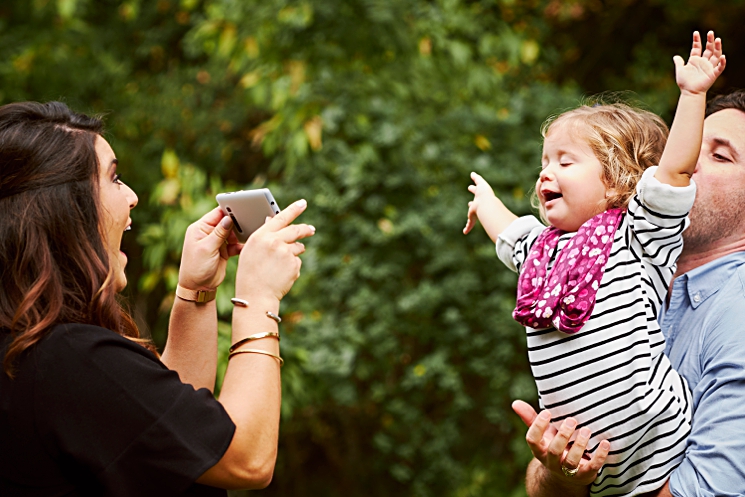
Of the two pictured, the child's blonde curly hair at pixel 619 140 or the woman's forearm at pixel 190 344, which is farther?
the woman's forearm at pixel 190 344

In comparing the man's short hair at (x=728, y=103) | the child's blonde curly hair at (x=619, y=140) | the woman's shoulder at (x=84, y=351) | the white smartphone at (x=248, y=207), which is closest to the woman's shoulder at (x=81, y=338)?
the woman's shoulder at (x=84, y=351)

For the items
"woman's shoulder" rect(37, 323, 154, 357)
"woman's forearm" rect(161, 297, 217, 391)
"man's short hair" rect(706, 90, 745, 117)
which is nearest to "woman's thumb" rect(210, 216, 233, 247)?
"woman's forearm" rect(161, 297, 217, 391)

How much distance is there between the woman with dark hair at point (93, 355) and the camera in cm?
134

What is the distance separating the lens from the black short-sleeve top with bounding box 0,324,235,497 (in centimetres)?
134

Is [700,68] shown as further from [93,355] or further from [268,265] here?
[93,355]

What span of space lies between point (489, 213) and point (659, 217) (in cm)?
55

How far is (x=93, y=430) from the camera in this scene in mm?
1336

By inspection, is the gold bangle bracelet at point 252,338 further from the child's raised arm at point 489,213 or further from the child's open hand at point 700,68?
the child's open hand at point 700,68

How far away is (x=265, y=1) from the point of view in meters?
3.93

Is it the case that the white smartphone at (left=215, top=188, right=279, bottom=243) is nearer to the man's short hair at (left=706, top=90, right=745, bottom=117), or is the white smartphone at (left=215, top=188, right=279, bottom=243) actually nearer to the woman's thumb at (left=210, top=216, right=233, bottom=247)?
the woman's thumb at (left=210, top=216, right=233, bottom=247)

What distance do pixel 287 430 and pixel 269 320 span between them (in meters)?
3.25

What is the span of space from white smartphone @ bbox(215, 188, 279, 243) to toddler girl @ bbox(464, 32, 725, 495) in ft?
2.00

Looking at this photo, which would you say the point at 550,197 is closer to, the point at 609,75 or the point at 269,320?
the point at 269,320

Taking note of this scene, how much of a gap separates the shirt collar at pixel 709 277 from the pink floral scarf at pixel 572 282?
0.29 meters
